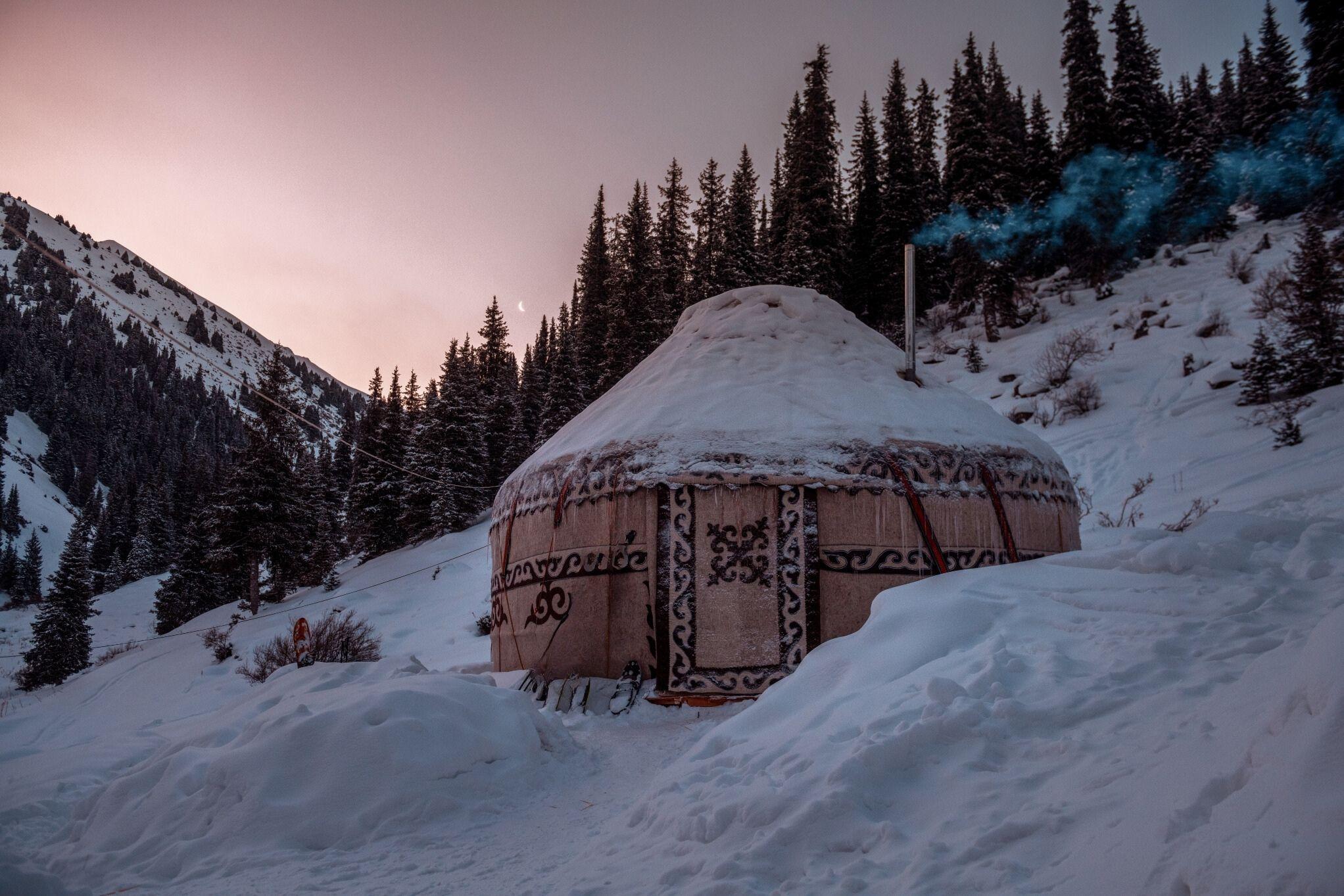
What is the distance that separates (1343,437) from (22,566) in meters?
57.4

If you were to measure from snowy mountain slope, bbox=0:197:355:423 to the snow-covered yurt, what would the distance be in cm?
8390

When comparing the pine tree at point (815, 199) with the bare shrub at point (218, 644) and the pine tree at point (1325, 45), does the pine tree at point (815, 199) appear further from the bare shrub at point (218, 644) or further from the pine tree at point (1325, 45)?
the bare shrub at point (218, 644)

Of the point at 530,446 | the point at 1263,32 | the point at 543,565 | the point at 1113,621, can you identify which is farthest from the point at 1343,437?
the point at 1263,32

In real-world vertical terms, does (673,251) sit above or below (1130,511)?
above

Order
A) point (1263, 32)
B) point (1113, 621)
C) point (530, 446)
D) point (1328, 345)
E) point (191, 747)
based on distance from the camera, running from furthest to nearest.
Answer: point (1263, 32), point (530, 446), point (1328, 345), point (191, 747), point (1113, 621)

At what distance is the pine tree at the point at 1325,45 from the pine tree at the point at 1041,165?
16.3 metres

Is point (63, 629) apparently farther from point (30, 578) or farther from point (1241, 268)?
point (1241, 268)

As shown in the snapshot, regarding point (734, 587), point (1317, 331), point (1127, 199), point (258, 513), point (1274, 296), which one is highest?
point (1127, 199)

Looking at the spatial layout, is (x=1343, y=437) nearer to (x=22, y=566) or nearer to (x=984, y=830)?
(x=984, y=830)

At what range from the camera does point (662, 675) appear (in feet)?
15.9

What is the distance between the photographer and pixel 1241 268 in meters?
17.3

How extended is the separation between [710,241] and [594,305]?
18.5ft

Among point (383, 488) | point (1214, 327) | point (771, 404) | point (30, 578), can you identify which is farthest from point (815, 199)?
point (30, 578)

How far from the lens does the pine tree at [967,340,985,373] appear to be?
18125 millimetres
